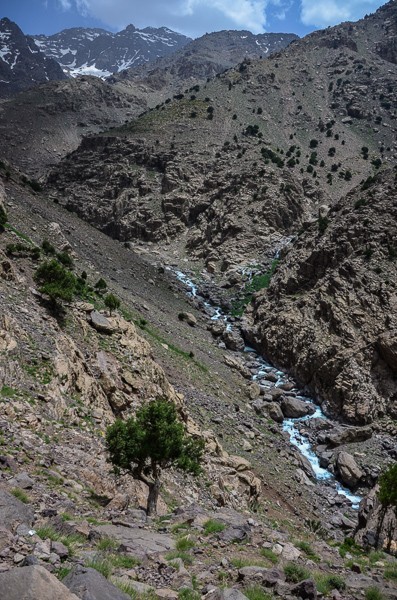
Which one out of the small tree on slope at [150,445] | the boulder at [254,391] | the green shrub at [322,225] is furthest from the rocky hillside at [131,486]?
the green shrub at [322,225]

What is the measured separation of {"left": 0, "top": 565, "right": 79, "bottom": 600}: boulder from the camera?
4668 mm

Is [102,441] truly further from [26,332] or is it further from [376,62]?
[376,62]

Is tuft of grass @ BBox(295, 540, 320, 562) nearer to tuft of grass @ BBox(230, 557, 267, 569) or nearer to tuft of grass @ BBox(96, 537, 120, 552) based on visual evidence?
tuft of grass @ BBox(230, 557, 267, 569)

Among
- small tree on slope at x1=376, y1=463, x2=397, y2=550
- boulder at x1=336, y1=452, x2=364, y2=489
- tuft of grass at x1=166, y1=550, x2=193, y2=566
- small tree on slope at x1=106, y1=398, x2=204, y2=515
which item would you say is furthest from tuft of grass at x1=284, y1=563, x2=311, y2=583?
boulder at x1=336, y1=452, x2=364, y2=489

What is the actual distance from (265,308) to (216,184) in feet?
148

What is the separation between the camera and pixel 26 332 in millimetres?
21500

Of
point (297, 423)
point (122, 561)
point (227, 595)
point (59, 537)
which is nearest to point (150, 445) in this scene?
point (122, 561)

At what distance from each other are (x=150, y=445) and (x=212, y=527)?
4.64 metres

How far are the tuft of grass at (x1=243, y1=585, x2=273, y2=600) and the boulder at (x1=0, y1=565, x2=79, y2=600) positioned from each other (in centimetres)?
391

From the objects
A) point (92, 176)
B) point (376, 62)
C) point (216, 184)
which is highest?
point (376, 62)

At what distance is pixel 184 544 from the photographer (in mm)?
9633

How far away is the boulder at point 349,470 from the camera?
3067 cm


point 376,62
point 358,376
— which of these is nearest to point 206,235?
point 358,376

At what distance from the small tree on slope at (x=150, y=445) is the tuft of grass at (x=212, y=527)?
3465mm
